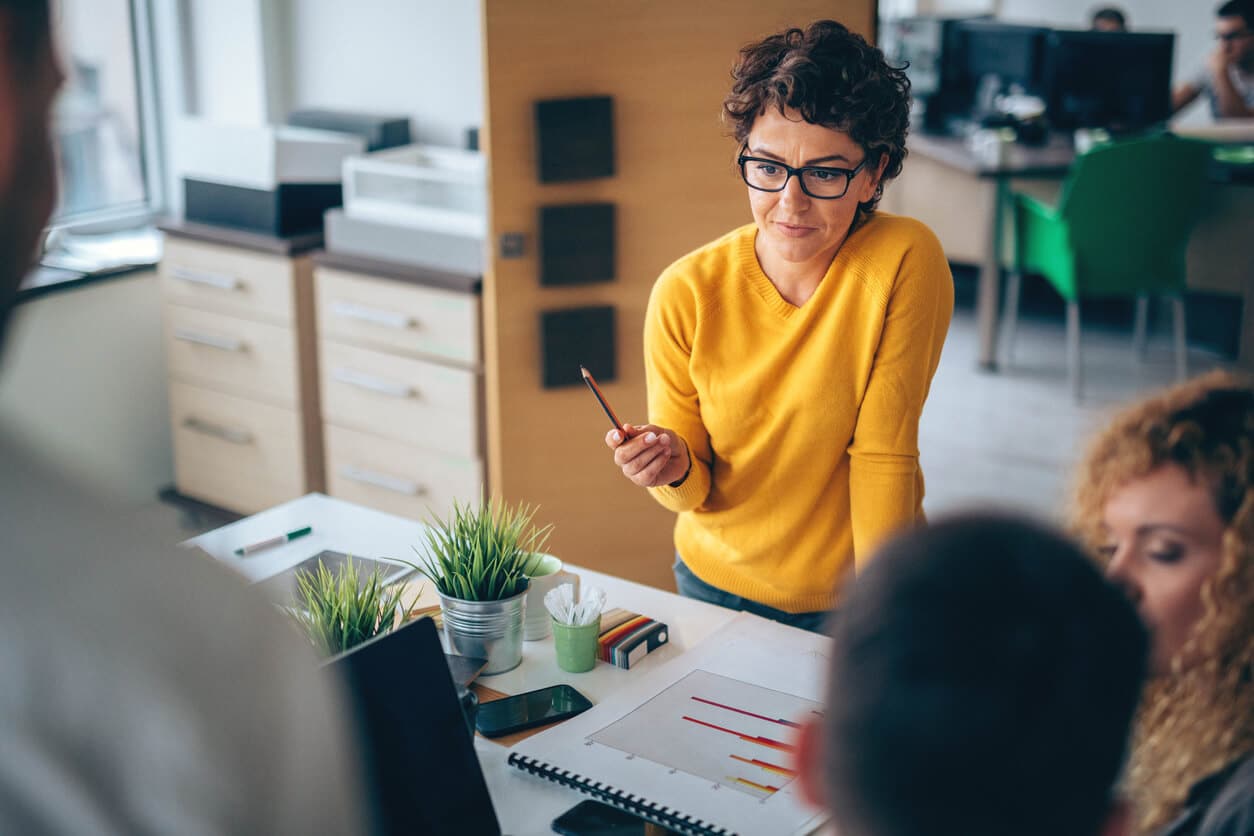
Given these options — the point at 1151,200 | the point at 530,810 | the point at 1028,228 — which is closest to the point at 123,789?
the point at 530,810

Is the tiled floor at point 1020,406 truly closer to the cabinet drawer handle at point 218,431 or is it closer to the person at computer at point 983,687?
the cabinet drawer handle at point 218,431

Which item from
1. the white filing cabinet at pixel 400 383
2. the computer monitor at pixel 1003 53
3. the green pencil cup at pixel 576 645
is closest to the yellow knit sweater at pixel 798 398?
the green pencil cup at pixel 576 645

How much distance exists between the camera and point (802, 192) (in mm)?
1639

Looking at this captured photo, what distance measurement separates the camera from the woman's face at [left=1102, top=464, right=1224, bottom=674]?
1053 millimetres

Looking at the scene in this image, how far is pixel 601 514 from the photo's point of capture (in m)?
2.92

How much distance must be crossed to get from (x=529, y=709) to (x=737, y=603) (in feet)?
1.57

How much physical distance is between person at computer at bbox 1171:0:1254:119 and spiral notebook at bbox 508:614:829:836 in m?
4.64

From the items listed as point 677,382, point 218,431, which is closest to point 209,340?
point 218,431

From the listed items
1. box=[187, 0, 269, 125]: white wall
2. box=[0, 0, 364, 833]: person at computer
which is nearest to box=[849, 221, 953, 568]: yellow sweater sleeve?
box=[0, 0, 364, 833]: person at computer

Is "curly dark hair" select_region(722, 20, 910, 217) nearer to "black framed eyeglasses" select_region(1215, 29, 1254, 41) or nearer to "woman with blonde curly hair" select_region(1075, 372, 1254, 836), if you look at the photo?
"woman with blonde curly hair" select_region(1075, 372, 1254, 836)

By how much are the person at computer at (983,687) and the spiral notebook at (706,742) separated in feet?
2.12

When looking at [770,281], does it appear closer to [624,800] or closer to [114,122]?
[624,800]

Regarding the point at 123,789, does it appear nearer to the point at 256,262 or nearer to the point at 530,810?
the point at 530,810

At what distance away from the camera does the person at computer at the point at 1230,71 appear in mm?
5289
